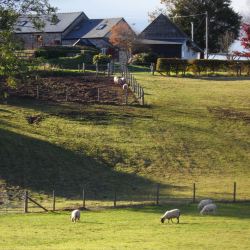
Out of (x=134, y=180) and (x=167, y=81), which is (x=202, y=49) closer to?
(x=167, y=81)

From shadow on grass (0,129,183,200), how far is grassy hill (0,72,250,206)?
60mm

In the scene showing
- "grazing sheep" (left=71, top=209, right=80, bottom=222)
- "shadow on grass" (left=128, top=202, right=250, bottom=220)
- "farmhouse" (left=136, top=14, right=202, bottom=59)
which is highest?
"farmhouse" (left=136, top=14, right=202, bottom=59)

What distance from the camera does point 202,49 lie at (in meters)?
122

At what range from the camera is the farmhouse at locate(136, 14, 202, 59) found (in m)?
108

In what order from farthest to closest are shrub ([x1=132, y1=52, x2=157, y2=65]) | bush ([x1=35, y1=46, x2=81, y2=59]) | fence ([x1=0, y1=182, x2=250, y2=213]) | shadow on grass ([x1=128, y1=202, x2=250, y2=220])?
shrub ([x1=132, y1=52, x2=157, y2=65]), bush ([x1=35, y1=46, x2=81, y2=59]), fence ([x1=0, y1=182, x2=250, y2=213]), shadow on grass ([x1=128, y1=202, x2=250, y2=220])

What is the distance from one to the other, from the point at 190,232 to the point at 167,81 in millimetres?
50508

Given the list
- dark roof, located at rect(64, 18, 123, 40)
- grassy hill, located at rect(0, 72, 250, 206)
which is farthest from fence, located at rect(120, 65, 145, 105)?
dark roof, located at rect(64, 18, 123, 40)

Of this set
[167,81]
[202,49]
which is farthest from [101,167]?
[202,49]

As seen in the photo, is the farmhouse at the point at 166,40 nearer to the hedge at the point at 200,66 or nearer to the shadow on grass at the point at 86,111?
the hedge at the point at 200,66

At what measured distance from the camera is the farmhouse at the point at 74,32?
112 metres

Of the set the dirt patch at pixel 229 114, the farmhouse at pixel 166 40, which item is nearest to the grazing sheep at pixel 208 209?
the dirt patch at pixel 229 114

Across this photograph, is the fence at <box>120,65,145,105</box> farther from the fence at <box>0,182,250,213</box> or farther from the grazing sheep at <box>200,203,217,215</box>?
the grazing sheep at <box>200,203,217,215</box>

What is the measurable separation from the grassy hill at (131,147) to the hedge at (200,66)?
15.7m

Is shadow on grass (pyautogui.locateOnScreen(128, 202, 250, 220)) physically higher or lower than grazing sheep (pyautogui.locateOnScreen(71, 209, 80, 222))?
lower
